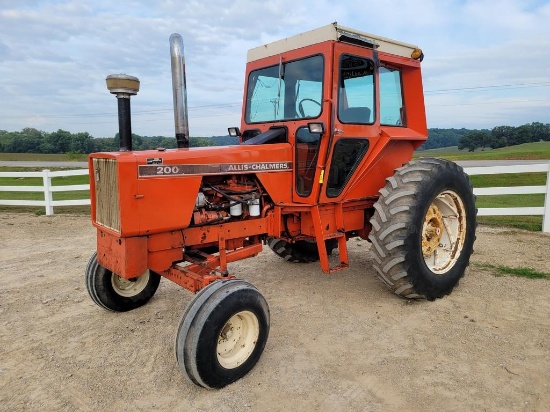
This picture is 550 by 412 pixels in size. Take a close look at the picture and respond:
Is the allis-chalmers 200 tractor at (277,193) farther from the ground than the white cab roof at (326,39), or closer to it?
closer to it

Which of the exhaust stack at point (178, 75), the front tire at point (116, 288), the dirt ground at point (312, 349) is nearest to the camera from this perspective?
the dirt ground at point (312, 349)

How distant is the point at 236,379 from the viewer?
9.98 feet

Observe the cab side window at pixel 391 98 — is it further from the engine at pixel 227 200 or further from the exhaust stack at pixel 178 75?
the exhaust stack at pixel 178 75

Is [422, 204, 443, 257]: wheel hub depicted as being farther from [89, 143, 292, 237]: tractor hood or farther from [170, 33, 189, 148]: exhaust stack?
[170, 33, 189, 148]: exhaust stack

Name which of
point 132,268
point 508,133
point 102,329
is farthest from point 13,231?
point 508,133

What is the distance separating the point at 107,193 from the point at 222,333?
146cm

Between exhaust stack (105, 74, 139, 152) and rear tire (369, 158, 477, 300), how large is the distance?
8.01 feet

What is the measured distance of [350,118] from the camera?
4219 millimetres

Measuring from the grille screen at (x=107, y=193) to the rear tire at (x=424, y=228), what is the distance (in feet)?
7.92

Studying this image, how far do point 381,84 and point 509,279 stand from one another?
2.79 metres

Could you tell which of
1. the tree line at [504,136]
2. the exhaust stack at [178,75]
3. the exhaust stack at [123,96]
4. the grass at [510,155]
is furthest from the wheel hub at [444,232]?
the tree line at [504,136]

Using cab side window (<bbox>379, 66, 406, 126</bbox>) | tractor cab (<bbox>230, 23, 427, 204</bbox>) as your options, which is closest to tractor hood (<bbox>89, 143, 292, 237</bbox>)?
tractor cab (<bbox>230, 23, 427, 204</bbox>)

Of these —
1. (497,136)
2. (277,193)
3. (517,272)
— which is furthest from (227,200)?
(497,136)

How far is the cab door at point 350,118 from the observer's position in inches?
159
